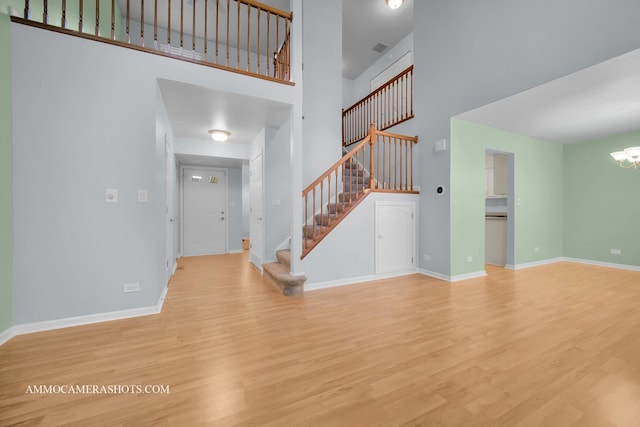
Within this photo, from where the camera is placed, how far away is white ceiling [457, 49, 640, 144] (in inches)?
106

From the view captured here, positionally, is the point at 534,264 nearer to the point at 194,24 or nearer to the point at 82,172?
the point at 194,24

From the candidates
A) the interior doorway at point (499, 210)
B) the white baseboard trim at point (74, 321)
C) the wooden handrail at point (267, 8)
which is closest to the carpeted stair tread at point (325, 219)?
the white baseboard trim at point (74, 321)

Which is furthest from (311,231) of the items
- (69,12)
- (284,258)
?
(69,12)

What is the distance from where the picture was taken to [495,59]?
3.39 metres

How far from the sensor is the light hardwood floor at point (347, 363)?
142 centimetres

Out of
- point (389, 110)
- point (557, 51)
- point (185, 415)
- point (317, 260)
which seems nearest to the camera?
point (185, 415)

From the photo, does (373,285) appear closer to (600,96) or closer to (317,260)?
(317,260)

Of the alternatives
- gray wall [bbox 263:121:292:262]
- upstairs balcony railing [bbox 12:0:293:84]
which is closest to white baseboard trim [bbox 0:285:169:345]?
gray wall [bbox 263:121:292:262]

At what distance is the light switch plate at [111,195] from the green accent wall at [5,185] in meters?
0.66

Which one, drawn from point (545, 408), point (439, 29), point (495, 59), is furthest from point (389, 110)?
point (545, 408)

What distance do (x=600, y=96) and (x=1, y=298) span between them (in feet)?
21.8

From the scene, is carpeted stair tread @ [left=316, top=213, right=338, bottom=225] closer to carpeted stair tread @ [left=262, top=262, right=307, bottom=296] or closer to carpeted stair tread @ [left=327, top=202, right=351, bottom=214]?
carpeted stair tread @ [left=327, top=202, right=351, bottom=214]

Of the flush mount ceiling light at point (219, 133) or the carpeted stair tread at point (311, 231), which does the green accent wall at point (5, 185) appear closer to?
the flush mount ceiling light at point (219, 133)

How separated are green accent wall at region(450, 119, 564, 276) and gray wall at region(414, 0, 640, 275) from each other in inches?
7.9
